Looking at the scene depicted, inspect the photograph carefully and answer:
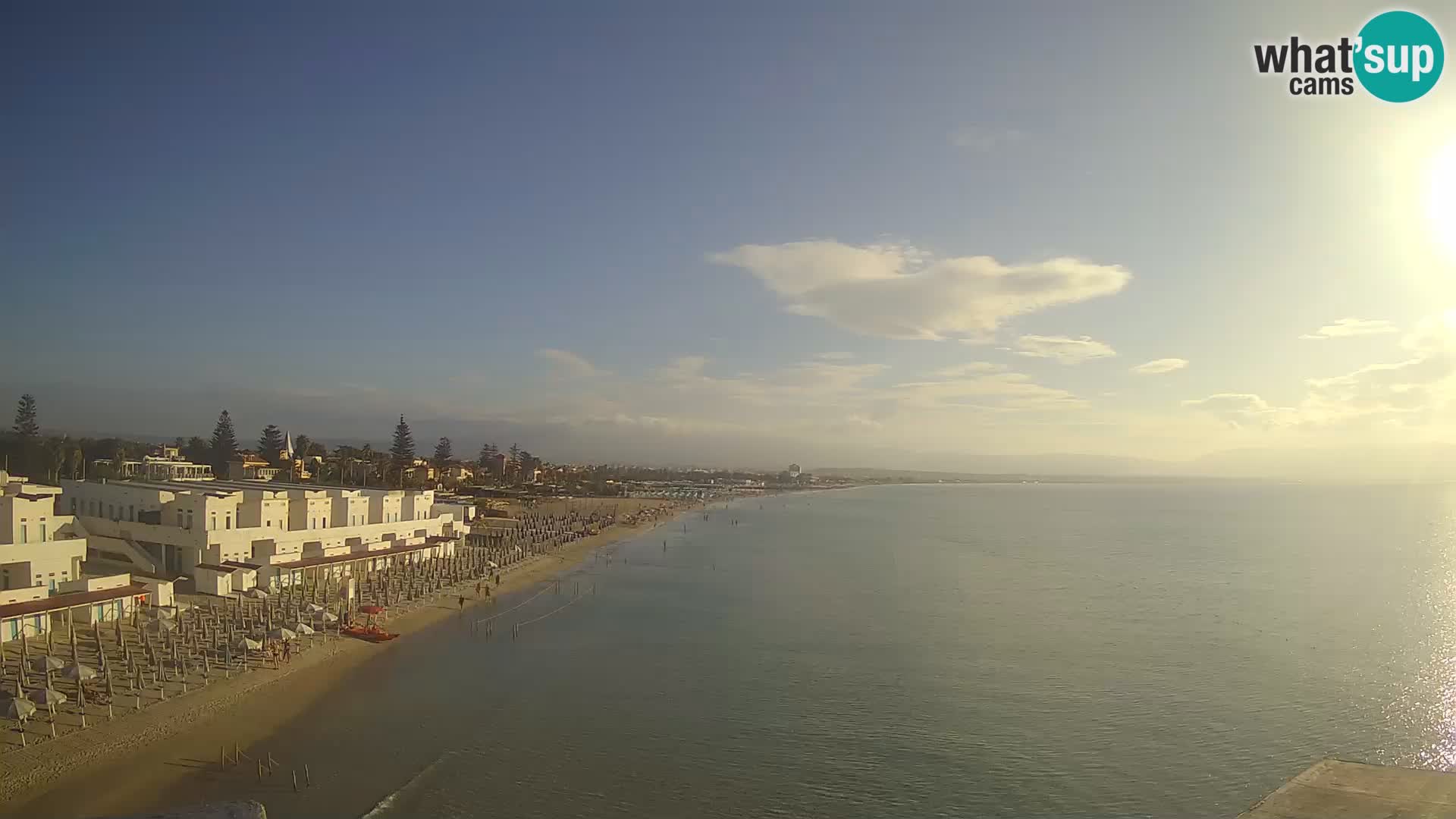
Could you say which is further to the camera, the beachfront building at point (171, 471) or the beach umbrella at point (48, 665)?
the beachfront building at point (171, 471)

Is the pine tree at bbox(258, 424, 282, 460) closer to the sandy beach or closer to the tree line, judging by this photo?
the tree line

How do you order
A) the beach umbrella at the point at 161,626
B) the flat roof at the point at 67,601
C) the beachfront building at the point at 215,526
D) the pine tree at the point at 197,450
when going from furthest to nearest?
the pine tree at the point at 197,450, the beachfront building at the point at 215,526, the beach umbrella at the point at 161,626, the flat roof at the point at 67,601

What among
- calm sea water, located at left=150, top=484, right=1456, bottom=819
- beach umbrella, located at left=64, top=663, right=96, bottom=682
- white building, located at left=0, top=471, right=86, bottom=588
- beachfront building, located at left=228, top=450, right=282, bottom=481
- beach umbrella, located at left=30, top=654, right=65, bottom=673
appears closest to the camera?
calm sea water, located at left=150, top=484, right=1456, bottom=819

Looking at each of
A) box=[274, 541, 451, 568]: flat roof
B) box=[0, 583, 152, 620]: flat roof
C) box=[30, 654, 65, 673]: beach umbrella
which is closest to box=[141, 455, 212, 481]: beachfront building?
box=[274, 541, 451, 568]: flat roof

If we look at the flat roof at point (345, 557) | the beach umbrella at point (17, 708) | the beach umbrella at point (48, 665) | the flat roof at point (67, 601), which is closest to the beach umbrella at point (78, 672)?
the beach umbrella at point (48, 665)

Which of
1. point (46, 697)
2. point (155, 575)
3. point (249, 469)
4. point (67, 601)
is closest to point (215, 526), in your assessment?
point (155, 575)

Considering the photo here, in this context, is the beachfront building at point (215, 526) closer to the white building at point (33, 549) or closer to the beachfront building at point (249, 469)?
the white building at point (33, 549)
